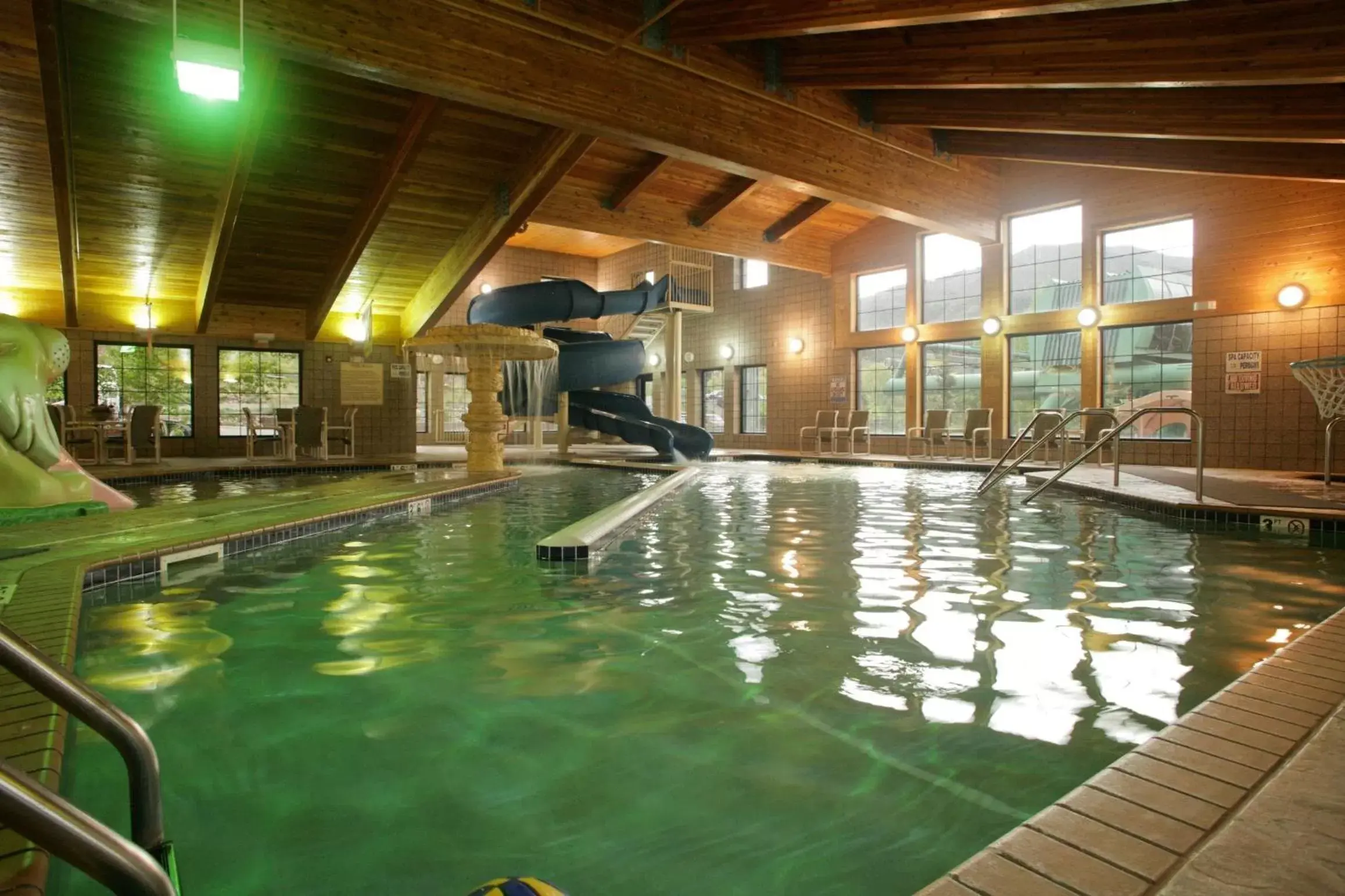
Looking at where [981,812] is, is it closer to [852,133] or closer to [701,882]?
[701,882]

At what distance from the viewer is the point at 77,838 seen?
2.06ft

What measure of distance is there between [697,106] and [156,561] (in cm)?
596

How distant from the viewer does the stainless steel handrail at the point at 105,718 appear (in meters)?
0.89

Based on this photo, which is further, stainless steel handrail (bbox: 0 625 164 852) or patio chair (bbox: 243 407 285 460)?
patio chair (bbox: 243 407 285 460)

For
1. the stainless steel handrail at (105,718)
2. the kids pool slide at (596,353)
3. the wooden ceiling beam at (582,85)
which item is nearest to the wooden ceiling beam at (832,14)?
the wooden ceiling beam at (582,85)

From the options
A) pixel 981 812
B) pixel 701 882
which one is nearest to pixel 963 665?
pixel 981 812

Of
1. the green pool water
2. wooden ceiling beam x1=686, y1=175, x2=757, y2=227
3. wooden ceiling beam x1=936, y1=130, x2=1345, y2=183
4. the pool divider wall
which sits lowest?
the green pool water

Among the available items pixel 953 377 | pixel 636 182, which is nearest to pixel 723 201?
pixel 636 182

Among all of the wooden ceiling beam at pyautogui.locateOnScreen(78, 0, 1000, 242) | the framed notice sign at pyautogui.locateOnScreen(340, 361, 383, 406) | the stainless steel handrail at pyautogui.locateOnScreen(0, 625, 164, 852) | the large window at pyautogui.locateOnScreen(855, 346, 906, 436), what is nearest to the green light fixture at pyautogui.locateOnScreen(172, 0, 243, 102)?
the wooden ceiling beam at pyautogui.locateOnScreen(78, 0, 1000, 242)

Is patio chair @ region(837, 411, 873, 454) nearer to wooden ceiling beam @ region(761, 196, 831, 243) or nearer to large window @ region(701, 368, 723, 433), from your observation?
wooden ceiling beam @ region(761, 196, 831, 243)

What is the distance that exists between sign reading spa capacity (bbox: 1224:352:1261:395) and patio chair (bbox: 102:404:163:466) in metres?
13.4

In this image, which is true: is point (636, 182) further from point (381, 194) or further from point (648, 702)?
point (648, 702)

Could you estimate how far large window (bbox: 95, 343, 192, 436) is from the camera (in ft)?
36.8

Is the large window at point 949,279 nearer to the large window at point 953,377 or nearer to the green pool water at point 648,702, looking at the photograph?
the large window at point 953,377
